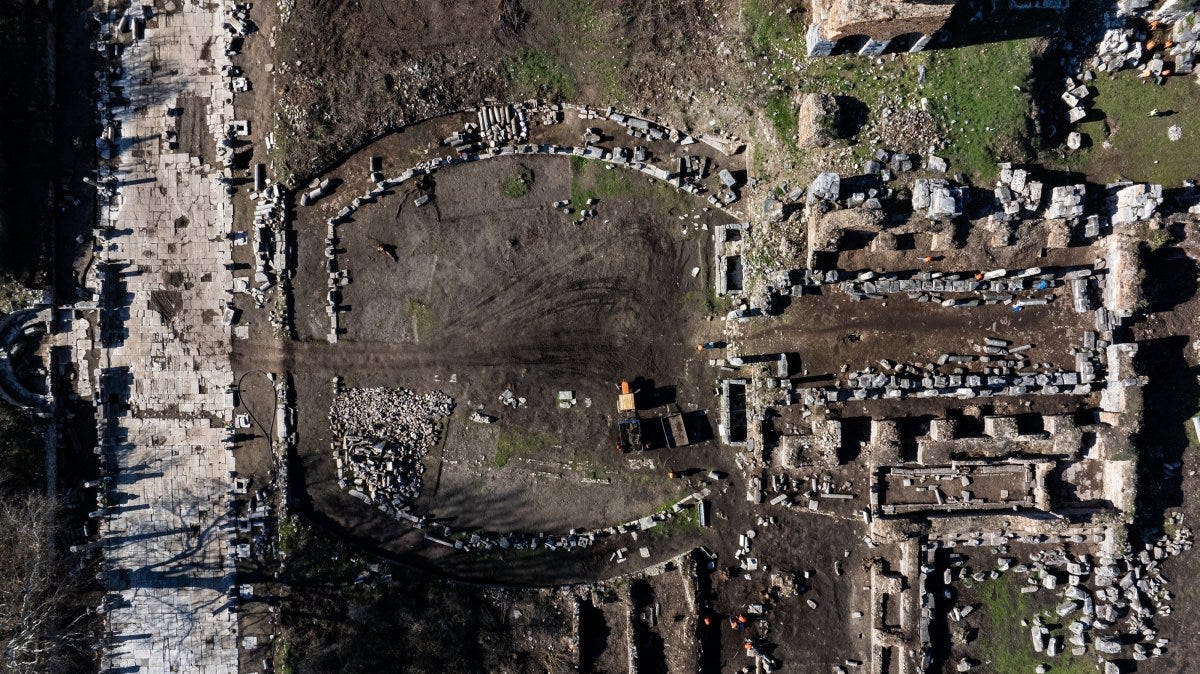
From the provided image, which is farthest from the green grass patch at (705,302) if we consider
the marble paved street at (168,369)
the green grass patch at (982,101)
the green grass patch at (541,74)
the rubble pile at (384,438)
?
the marble paved street at (168,369)

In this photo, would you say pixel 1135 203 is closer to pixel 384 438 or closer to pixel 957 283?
pixel 957 283

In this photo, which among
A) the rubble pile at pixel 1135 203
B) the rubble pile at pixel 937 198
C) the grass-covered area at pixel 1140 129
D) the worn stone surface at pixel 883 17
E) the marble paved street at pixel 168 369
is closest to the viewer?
the worn stone surface at pixel 883 17

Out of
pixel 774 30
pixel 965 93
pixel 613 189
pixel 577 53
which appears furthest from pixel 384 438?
pixel 965 93

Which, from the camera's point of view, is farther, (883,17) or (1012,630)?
(1012,630)

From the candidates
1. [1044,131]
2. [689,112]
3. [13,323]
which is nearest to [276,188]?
[13,323]

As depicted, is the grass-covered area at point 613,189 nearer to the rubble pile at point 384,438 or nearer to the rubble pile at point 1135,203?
the rubble pile at point 384,438

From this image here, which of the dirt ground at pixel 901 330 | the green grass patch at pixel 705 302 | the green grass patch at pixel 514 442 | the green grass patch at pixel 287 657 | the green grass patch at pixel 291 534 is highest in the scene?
the green grass patch at pixel 705 302
